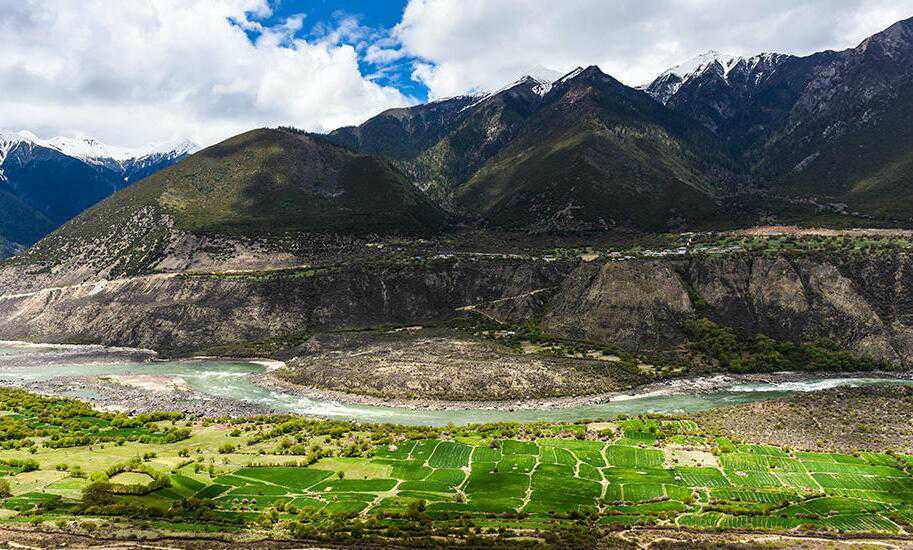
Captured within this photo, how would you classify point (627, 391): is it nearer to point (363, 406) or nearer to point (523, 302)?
point (363, 406)

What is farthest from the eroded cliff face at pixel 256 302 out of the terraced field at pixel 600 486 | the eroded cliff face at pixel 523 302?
the terraced field at pixel 600 486

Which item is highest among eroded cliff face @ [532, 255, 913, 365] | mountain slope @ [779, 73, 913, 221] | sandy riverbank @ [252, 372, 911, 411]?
mountain slope @ [779, 73, 913, 221]

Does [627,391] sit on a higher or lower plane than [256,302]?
lower

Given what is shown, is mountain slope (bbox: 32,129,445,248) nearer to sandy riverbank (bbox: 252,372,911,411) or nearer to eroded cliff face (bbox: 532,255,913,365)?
eroded cliff face (bbox: 532,255,913,365)

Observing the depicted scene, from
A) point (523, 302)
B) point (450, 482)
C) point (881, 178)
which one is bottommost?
point (450, 482)

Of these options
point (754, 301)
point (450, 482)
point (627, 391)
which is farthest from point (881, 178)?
point (450, 482)

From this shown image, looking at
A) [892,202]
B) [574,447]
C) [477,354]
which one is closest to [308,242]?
[477,354]

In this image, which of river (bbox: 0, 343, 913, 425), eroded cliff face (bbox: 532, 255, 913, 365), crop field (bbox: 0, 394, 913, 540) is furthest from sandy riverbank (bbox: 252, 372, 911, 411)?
crop field (bbox: 0, 394, 913, 540)

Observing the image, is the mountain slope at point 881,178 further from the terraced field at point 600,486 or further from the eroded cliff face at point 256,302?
the terraced field at point 600,486
